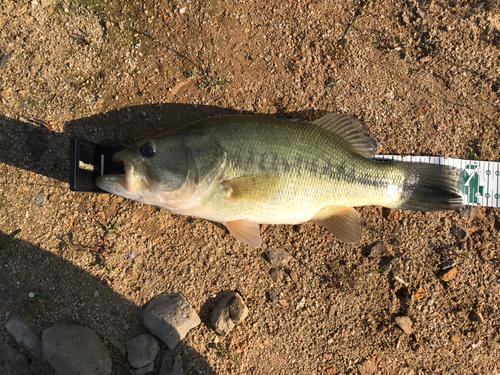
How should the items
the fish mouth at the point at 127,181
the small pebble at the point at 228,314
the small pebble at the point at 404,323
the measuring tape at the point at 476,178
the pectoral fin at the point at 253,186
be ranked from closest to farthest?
the fish mouth at the point at 127,181 → the pectoral fin at the point at 253,186 → the small pebble at the point at 228,314 → the small pebble at the point at 404,323 → the measuring tape at the point at 476,178

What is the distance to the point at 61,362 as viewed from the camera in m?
2.90

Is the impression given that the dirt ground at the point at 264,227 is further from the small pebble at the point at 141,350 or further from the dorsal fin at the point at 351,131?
the dorsal fin at the point at 351,131

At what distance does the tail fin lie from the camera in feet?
9.86

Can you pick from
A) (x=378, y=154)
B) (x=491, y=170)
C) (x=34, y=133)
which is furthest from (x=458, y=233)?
(x=34, y=133)

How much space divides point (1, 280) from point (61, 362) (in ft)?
3.51

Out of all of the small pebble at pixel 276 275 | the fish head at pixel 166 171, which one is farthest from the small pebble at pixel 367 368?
the fish head at pixel 166 171

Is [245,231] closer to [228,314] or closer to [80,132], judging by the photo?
[228,314]

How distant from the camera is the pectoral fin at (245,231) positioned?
2.93 m

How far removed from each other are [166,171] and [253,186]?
2.55 ft

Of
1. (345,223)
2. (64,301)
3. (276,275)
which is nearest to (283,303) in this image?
(276,275)

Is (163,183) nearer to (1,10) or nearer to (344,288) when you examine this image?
(344,288)

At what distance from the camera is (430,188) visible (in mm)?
3025

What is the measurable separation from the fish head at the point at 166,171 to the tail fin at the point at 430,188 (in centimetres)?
196

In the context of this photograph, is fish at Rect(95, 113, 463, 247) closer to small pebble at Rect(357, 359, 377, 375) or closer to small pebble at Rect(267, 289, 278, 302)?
small pebble at Rect(267, 289, 278, 302)
